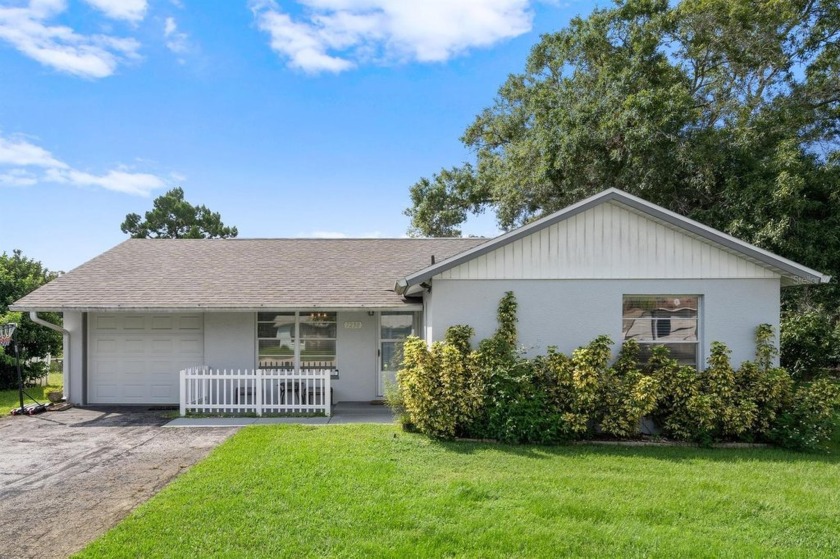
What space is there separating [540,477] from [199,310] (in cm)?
807

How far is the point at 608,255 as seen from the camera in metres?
8.16

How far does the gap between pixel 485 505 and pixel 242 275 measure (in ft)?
30.0

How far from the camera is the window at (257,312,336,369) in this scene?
11273mm

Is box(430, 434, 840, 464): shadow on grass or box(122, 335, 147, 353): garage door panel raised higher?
box(122, 335, 147, 353): garage door panel

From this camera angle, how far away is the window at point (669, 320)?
8.30 m

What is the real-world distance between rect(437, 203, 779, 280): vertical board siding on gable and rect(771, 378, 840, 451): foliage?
2.08 metres

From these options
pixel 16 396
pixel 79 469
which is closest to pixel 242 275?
pixel 79 469

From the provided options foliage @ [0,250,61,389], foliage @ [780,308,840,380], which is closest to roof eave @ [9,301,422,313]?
foliage @ [0,250,61,389]

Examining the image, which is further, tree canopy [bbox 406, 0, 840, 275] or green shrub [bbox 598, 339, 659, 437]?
tree canopy [bbox 406, 0, 840, 275]

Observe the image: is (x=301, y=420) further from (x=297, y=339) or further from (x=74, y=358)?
(x=74, y=358)

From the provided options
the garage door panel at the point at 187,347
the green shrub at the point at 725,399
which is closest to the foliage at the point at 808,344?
the green shrub at the point at 725,399

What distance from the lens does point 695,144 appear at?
47.6 ft

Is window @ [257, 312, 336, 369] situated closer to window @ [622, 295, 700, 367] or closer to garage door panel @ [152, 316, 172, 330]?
garage door panel @ [152, 316, 172, 330]

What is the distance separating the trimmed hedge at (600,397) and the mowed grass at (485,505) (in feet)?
1.44
